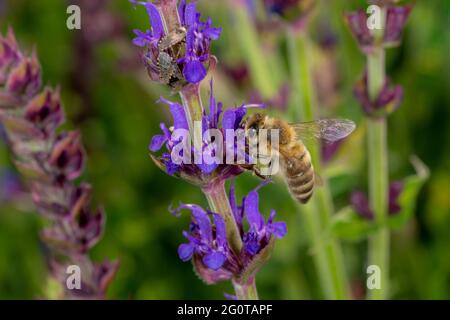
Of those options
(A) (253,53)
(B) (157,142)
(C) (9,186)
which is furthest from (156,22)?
(C) (9,186)

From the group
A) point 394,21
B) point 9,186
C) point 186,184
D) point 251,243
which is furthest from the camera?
point 9,186

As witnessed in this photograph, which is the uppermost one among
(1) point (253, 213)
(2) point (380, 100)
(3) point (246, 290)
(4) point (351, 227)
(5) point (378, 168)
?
(2) point (380, 100)

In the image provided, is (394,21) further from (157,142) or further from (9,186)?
(9,186)

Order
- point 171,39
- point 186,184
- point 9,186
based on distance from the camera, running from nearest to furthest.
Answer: point 171,39 < point 186,184 < point 9,186

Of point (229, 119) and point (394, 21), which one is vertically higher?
point (394, 21)

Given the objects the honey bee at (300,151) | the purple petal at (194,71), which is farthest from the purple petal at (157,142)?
the honey bee at (300,151)

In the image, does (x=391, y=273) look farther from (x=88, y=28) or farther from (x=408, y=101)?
(x=88, y=28)

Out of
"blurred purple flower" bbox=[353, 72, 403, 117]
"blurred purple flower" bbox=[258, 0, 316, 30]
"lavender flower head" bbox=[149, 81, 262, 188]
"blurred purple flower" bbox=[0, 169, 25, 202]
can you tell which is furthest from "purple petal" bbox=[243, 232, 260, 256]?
"blurred purple flower" bbox=[0, 169, 25, 202]
